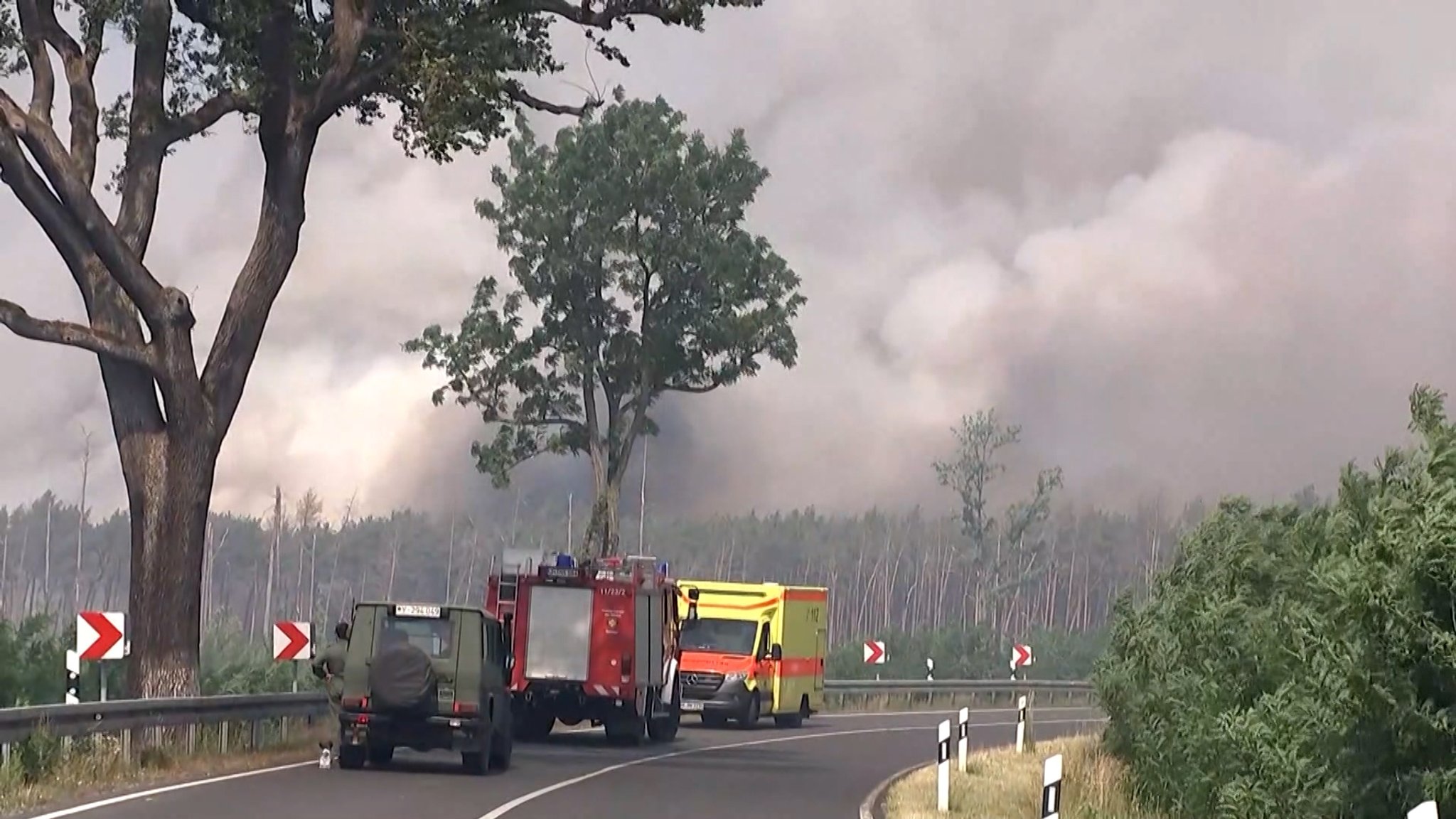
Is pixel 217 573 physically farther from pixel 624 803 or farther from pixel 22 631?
pixel 624 803

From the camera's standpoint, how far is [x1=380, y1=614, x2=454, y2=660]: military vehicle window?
2603 centimetres

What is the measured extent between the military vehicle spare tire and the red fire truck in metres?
9.10

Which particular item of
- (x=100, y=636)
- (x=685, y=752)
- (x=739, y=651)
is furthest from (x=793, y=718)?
(x=100, y=636)

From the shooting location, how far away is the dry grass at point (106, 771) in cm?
2044

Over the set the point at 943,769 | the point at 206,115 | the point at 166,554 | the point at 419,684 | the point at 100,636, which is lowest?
the point at 943,769

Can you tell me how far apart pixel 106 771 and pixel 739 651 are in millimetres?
21447

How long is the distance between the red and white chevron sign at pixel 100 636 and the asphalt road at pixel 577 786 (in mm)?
2403

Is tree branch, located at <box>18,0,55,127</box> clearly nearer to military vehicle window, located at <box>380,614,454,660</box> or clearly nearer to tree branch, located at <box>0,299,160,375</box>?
tree branch, located at <box>0,299,160,375</box>

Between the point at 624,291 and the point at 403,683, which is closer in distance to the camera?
the point at 403,683

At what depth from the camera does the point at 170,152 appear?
31.8 meters

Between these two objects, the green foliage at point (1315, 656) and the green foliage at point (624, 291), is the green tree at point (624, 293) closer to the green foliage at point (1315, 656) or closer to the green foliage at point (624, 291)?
the green foliage at point (624, 291)

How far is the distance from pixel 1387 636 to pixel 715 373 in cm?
4728

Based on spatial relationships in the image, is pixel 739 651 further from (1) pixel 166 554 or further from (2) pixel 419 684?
(2) pixel 419 684

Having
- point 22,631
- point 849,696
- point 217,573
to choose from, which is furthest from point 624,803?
point 217,573
